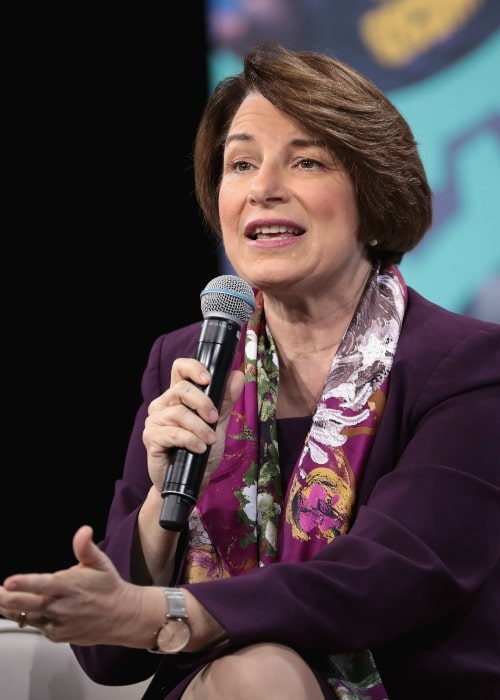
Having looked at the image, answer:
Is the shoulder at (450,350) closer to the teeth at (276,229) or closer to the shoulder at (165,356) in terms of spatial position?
the teeth at (276,229)

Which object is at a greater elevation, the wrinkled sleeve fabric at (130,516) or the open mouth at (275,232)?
the open mouth at (275,232)

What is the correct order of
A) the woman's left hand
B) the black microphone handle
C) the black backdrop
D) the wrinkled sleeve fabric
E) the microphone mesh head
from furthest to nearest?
the black backdrop
the wrinkled sleeve fabric
the microphone mesh head
the black microphone handle
the woman's left hand

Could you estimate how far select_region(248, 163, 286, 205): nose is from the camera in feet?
5.78

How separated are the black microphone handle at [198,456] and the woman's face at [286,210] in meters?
0.32

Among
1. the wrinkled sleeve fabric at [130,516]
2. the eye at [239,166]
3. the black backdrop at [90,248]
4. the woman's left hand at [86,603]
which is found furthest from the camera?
the black backdrop at [90,248]

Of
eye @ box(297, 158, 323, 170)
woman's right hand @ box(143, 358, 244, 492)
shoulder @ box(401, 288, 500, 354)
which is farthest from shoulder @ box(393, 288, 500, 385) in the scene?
woman's right hand @ box(143, 358, 244, 492)

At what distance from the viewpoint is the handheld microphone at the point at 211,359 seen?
1.32 metres

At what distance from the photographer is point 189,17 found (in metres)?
3.03

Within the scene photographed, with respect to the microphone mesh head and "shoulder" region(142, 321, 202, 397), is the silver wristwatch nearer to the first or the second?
the microphone mesh head

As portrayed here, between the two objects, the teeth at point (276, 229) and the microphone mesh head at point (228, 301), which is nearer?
the microphone mesh head at point (228, 301)

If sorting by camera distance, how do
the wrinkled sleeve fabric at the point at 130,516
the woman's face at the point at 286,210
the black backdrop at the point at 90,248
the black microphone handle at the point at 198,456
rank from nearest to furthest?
the black microphone handle at the point at 198,456
the wrinkled sleeve fabric at the point at 130,516
the woman's face at the point at 286,210
the black backdrop at the point at 90,248

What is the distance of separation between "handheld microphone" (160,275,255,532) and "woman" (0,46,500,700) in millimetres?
24

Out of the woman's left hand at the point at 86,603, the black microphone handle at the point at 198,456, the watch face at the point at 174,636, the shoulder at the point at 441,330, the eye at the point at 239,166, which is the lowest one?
the watch face at the point at 174,636

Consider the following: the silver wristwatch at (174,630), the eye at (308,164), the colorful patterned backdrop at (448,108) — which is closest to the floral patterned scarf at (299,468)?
the eye at (308,164)
